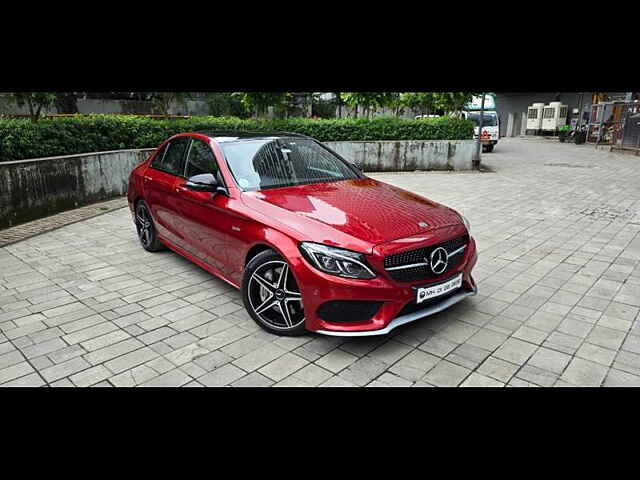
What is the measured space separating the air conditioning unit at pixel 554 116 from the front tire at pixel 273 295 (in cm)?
3445

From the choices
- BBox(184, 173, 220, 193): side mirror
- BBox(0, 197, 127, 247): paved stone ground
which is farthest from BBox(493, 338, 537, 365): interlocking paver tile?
BBox(0, 197, 127, 247): paved stone ground

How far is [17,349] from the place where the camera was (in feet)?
11.4

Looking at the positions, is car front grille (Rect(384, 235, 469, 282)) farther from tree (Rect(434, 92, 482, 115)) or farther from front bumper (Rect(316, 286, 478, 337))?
tree (Rect(434, 92, 482, 115))

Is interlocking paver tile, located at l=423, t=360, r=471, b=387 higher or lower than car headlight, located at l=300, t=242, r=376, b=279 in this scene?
lower

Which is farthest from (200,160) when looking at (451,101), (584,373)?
(451,101)

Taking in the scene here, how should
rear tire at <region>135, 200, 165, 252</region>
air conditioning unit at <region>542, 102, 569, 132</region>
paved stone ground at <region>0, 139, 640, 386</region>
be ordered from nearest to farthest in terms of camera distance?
paved stone ground at <region>0, 139, 640, 386</region>, rear tire at <region>135, 200, 165, 252</region>, air conditioning unit at <region>542, 102, 569, 132</region>

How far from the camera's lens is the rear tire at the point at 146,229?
5688 mm

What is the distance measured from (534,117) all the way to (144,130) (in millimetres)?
32313

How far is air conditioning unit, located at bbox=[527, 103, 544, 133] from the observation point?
3388cm

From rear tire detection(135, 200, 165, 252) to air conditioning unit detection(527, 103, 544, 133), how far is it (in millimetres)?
34749

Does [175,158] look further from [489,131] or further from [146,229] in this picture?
[489,131]

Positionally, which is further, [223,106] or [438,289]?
[223,106]

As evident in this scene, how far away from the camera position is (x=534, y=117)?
113 feet

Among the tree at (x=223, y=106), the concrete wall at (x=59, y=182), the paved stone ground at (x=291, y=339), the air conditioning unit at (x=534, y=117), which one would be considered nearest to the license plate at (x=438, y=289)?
the paved stone ground at (x=291, y=339)
